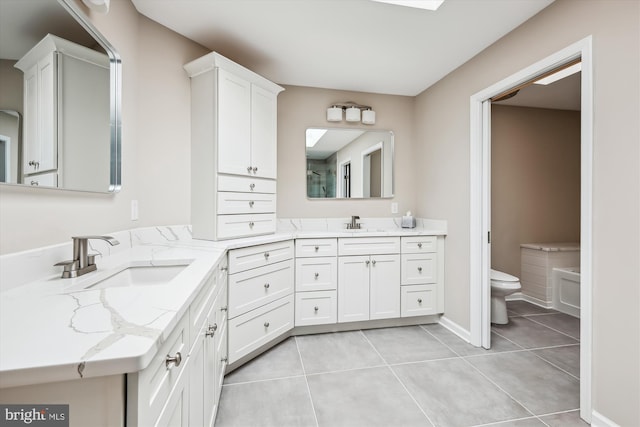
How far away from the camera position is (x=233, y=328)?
1991 mm

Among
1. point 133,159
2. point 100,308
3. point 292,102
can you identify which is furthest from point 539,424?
point 292,102

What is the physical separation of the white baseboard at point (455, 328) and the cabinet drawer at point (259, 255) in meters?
1.63

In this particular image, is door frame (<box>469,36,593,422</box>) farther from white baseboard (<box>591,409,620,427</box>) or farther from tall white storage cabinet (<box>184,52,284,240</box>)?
tall white storage cabinet (<box>184,52,284,240</box>)

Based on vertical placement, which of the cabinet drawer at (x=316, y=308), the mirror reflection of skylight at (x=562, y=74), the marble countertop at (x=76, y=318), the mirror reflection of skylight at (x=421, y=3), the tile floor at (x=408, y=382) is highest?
the mirror reflection of skylight at (x=421, y=3)

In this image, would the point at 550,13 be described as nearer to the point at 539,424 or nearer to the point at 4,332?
the point at 539,424

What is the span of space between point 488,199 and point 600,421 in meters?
1.47

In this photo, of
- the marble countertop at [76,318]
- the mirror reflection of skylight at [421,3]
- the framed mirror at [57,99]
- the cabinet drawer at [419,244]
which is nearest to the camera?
the marble countertop at [76,318]

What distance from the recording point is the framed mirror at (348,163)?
3189 mm

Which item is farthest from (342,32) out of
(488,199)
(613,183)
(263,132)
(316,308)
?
(316,308)

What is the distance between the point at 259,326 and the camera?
2205mm

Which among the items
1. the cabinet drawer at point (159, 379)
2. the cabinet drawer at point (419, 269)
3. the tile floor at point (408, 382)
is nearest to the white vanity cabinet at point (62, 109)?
the cabinet drawer at point (159, 379)

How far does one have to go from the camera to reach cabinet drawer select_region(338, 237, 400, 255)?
2.71 m

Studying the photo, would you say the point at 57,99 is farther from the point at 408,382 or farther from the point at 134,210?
the point at 408,382

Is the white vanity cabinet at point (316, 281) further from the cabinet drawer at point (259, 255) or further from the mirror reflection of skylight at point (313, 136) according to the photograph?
the mirror reflection of skylight at point (313, 136)
